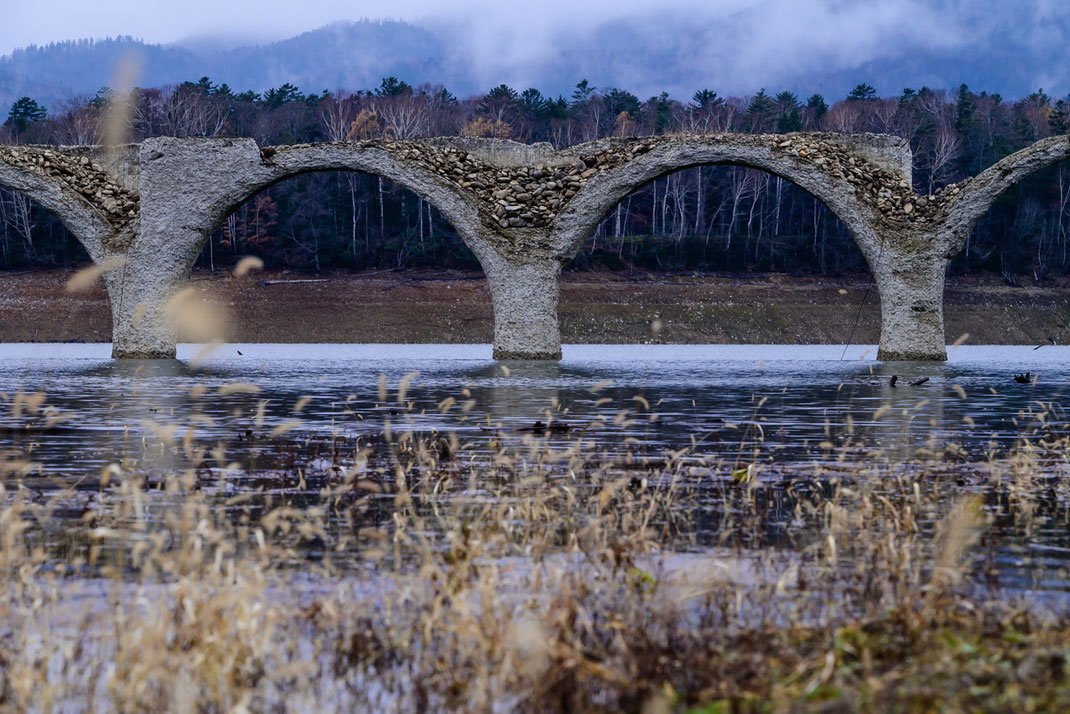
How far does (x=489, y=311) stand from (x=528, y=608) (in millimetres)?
45509

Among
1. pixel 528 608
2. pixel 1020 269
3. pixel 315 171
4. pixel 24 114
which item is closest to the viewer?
pixel 528 608

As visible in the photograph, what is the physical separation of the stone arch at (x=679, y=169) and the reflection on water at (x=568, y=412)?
422cm

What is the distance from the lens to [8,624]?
4.55 m

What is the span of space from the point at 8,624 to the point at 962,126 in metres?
78.1

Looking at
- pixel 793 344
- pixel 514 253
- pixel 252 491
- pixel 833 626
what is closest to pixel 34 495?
pixel 252 491

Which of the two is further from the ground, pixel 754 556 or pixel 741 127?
pixel 741 127

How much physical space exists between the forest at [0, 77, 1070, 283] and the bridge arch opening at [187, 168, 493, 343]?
17 cm

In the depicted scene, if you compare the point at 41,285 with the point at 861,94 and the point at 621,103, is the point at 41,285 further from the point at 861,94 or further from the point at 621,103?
the point at 861,94

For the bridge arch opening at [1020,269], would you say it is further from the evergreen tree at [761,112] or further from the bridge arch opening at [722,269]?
the evergreen tree at [761,112]

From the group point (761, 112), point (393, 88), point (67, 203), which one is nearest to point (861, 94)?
point (761, 112)

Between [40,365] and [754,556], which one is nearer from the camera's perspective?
[754,556]

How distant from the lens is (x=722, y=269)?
64312 mm

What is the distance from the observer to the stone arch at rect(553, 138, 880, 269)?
2862 centimetres

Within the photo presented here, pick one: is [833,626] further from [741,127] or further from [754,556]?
[741,127]
